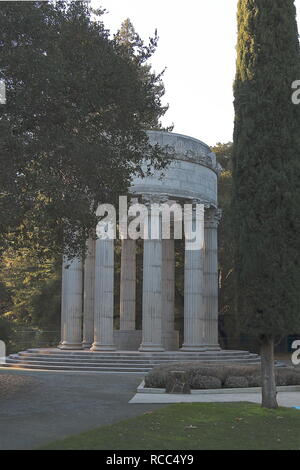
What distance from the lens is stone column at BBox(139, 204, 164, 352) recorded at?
4291 cm

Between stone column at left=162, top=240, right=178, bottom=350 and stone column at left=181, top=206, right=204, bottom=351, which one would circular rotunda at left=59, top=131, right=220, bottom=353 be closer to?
stone column at left=181, top=206, right=204, bottom=351

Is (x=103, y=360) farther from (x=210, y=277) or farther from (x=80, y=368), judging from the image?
(x=210, y=277)

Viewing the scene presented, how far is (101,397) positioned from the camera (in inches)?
978

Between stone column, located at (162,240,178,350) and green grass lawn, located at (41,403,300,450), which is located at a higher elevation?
stone column, located at (162,240,178,350)

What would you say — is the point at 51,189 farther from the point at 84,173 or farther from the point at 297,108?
the point at 297,108

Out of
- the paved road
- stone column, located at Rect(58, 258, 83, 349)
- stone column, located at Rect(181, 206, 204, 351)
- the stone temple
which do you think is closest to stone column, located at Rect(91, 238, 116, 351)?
the stone temple

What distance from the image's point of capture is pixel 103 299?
4288 centimetres

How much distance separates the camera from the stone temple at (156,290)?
42.7 m

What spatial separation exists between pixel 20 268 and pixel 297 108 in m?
59.4

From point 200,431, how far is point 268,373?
471cm

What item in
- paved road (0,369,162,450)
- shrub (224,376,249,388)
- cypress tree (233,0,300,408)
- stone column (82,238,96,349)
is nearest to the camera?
paved road (0,369,162,450)

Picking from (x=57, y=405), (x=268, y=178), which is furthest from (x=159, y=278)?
(x=268, y=178)

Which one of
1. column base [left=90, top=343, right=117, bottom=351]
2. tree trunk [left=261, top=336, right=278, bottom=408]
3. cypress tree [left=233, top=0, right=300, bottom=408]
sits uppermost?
cypress tree [left=233, top=0, right=300, bottom=408]

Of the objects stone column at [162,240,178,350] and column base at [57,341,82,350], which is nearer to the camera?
column base at [57,341,82,350]
